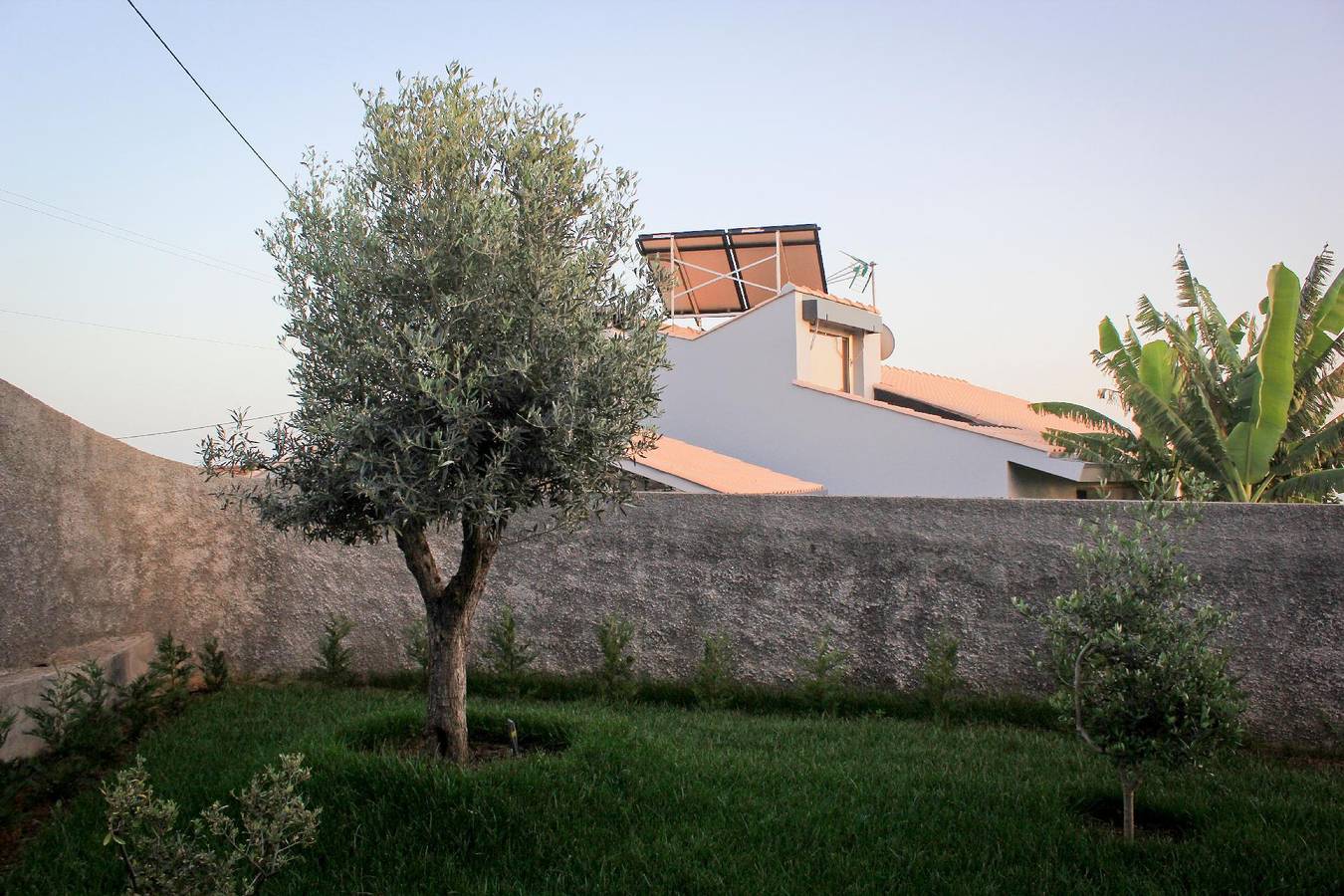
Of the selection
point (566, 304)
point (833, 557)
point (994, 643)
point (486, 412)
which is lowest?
point (994, 643)

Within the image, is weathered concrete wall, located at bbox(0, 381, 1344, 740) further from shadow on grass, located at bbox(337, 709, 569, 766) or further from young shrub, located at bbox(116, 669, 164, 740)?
shadow on grass, located at bbox(337, 709, 569, 766)

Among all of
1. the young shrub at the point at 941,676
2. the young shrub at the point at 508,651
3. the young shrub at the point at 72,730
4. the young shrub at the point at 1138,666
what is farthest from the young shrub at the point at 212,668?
the young shrub at the point at 1138,666

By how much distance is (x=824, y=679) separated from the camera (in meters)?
8.23

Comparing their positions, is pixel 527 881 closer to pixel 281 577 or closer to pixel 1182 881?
pixel 1182 881

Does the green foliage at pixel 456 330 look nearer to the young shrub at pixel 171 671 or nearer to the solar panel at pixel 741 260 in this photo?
the young shrub at pixel 171 671

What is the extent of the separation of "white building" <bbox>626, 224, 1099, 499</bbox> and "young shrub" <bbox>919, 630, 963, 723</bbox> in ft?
23.9

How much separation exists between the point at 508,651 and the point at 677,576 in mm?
1645

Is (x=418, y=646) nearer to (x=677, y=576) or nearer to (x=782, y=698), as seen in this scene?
(x=677, y=576)

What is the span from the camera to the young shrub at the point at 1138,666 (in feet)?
16.3

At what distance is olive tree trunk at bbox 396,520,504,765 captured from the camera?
6188 millimetres

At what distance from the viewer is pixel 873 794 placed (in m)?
5.88

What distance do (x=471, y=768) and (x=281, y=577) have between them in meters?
4.63

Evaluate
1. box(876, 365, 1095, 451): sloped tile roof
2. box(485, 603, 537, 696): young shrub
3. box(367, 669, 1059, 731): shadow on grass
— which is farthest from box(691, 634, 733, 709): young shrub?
box(876, 365, 1095, 451): sloped tile roof

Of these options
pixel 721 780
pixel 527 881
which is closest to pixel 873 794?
pixel 721 780
